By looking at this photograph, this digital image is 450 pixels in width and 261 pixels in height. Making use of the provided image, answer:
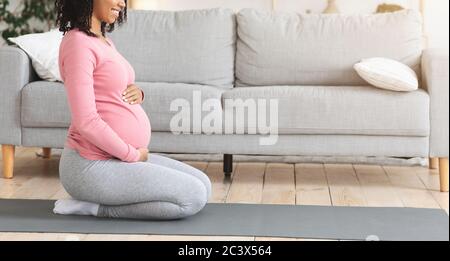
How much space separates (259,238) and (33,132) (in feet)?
4.97

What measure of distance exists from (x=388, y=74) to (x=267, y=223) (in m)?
1.12

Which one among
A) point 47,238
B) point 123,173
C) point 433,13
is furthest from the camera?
point 433,13

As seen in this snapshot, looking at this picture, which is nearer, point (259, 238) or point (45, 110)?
point (259, 238)

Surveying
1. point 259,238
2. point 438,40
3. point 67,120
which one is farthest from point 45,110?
point 438,40

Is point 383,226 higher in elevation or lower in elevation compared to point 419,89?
lower

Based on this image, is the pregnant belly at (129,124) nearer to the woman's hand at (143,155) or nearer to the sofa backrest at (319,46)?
the woman's hand at (143,155)

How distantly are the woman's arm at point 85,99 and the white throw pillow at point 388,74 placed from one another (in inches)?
53.8

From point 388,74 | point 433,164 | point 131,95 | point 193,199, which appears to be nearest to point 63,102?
point 131,95

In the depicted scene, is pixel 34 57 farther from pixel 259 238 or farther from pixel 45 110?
pixel 259 238

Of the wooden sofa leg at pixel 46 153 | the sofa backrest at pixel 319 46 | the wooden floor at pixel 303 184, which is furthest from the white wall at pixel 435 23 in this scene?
the wooden sofa leg at pixel 46 153

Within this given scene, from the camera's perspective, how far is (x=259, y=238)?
285 cm

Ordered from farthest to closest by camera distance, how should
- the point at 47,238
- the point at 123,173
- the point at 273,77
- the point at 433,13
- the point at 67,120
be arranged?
1. the point at 433,13
2. the point at 273,77
3. the point at 67,120
4. the point at 123,173
5. the point at 47,238

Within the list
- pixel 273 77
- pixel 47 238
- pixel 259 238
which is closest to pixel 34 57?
pixel 273 77

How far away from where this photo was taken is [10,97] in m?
3.97
